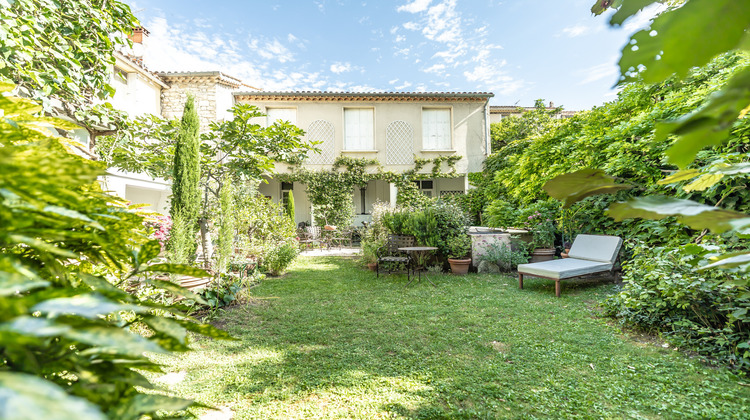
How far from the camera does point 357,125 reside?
13.0 metres

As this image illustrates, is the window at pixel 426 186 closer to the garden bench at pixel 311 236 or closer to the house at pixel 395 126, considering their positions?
the house at pixel 395 126

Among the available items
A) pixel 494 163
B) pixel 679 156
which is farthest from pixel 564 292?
pixel 494 163

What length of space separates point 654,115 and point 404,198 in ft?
29.4

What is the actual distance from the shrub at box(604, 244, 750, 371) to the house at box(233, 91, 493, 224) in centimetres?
971

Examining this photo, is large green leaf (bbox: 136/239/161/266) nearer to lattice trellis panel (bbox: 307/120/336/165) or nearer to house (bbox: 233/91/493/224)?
house (bbox: 233/91/493/224)

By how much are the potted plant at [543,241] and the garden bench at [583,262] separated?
32.5 inches

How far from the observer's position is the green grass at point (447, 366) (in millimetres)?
2158

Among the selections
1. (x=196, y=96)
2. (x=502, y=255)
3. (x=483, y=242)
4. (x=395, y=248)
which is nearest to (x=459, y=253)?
(x=483, y=242)

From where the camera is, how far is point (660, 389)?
2.30m

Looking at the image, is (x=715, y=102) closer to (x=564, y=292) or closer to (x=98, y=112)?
(x=98, y=112)

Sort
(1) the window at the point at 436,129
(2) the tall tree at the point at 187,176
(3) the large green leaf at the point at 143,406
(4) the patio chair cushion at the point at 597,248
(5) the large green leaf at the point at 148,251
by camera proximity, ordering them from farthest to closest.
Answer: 1. (1) the window at the point at 436,129
2. (4) the patio chair cushion at the point at 597,248
3. (2) the tall tree at the point at 187,176
4. (5) the large green leaf at the point at 148,251
5. (3) the large green leaf at the point at 143,406

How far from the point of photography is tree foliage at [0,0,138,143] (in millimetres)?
2344

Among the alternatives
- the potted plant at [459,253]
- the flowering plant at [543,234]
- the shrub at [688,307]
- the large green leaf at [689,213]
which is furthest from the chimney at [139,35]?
the shrub at [688,307]

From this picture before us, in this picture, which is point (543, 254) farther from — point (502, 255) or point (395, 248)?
point (395, 248)
